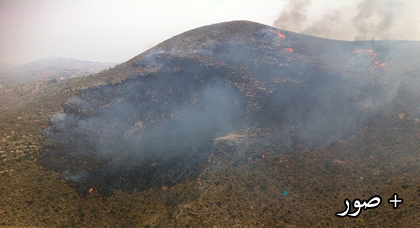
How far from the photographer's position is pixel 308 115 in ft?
146

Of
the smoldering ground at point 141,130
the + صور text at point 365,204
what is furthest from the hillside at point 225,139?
the + صور text at point 365,204

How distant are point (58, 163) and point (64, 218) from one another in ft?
38.8

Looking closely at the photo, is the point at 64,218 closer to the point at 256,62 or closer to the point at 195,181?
the point at 195,181

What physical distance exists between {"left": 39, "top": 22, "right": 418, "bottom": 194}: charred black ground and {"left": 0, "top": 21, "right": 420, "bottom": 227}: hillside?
302 millimetres

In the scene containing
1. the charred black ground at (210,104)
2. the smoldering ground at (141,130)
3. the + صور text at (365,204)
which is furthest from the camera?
the charred black ground at (210,104)

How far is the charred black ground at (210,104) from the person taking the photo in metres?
34.9

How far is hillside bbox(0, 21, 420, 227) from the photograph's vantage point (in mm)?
25219

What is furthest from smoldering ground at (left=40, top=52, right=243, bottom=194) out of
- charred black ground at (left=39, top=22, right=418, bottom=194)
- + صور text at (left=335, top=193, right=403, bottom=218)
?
+ صور text at (left=335, top=193, right=403, bottom=218)

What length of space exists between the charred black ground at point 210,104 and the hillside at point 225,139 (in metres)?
0.30

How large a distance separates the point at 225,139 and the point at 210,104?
13.1m

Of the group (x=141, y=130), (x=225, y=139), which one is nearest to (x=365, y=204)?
(x=225, y=139)

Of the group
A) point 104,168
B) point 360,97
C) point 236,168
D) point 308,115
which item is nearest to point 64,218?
point 104,168

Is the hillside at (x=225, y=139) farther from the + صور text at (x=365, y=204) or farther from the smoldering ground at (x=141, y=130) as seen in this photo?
the + صور text at (x=365, y=204)

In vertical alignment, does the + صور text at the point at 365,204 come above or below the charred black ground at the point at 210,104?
below
